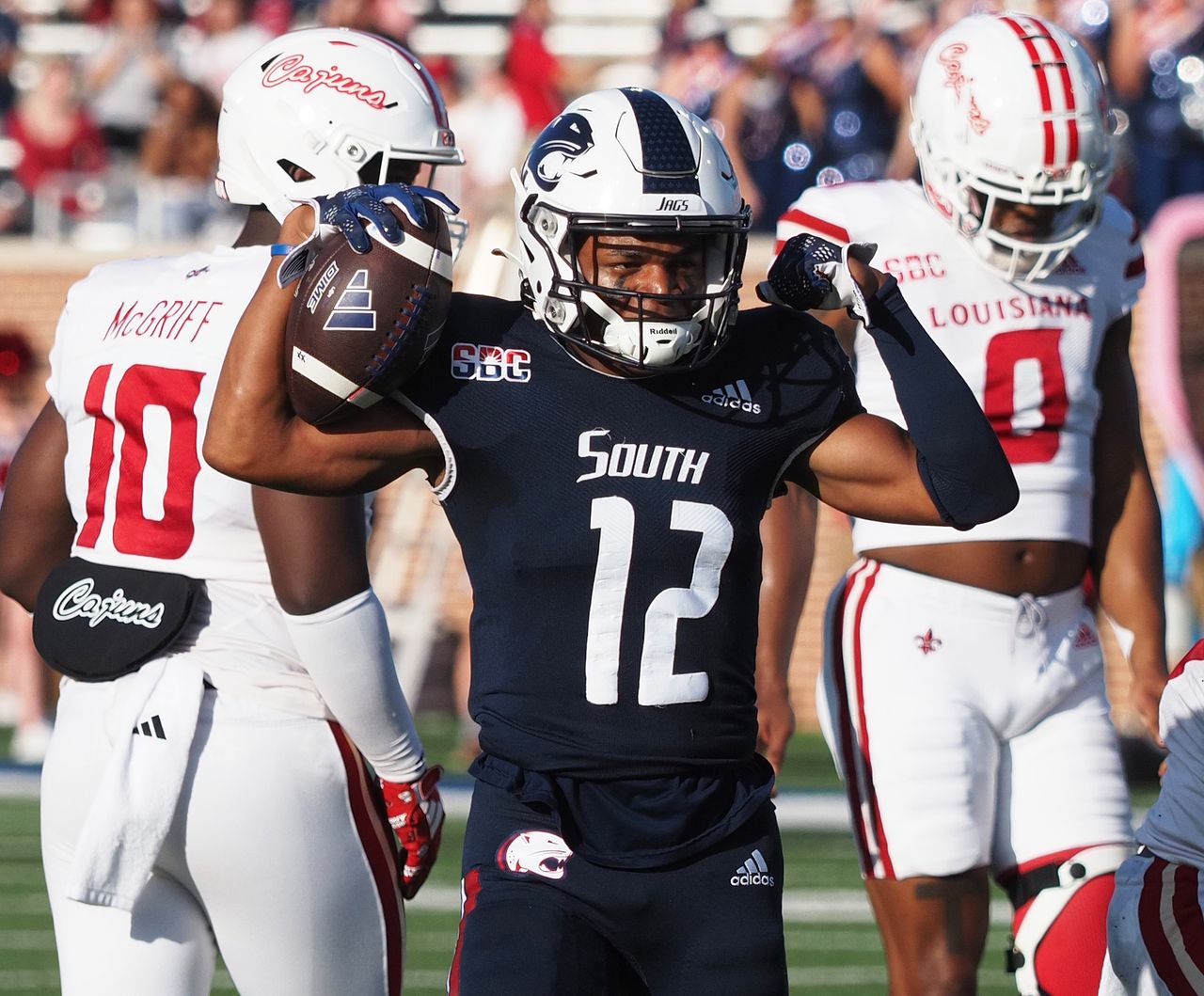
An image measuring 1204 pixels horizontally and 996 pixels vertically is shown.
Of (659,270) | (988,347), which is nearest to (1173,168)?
(988,347)

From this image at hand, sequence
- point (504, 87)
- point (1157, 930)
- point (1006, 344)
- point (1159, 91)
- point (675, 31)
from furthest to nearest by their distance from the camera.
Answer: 1. point (675, 31)
2. point (504, 87)
3. point (1159, 91)
4. point (1006, 344)
5. point (1157, 930)

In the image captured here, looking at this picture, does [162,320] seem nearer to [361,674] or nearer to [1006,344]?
→ [361,674]

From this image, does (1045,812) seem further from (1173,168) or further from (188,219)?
(188,219)

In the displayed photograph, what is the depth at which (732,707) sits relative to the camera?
295 centimetres

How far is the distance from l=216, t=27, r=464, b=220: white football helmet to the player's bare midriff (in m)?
1.25

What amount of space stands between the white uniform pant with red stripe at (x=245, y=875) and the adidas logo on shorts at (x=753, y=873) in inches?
23.8

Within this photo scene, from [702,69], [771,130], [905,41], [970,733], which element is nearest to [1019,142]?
[970,733]

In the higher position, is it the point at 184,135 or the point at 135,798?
the point at 135,798

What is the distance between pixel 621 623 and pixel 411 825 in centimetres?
57

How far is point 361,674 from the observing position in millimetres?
3074

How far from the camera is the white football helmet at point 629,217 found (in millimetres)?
2895

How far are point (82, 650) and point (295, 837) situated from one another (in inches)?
17.6

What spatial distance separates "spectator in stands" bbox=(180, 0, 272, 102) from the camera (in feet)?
43.2

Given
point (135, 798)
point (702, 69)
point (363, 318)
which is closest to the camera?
point (363, 318)
